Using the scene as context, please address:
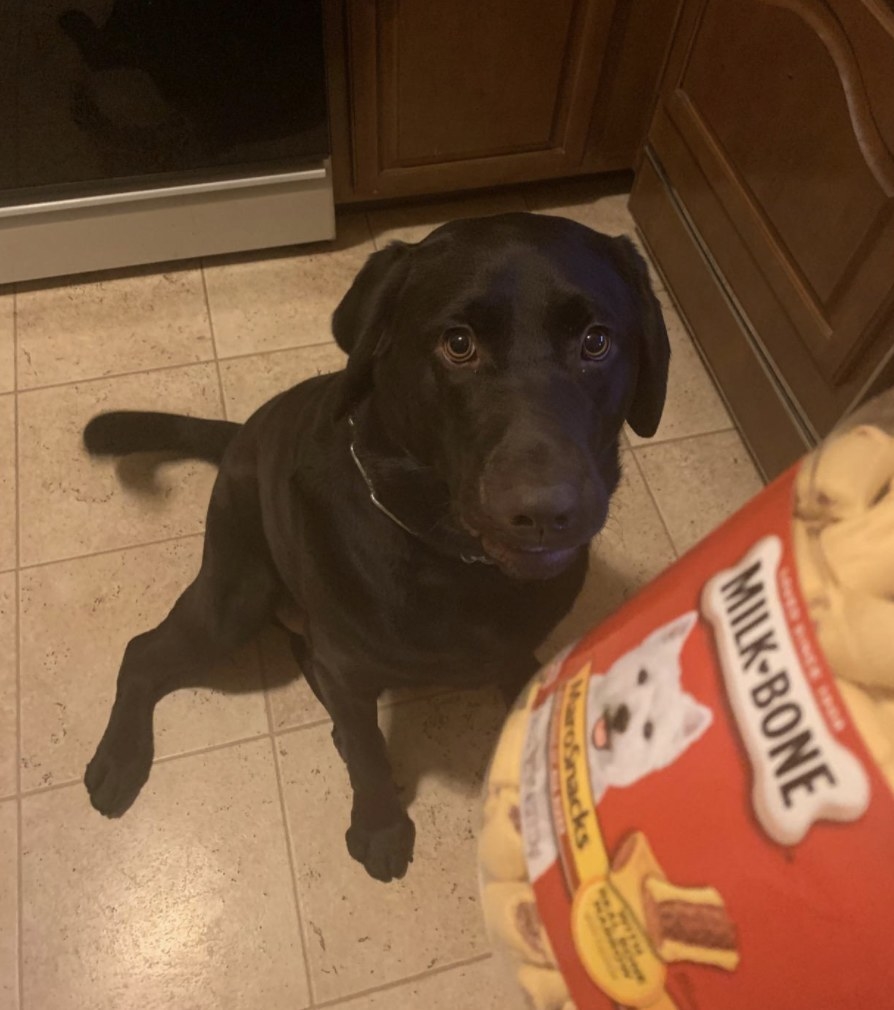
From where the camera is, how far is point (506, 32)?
5.28 feet

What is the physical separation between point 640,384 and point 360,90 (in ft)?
3.31

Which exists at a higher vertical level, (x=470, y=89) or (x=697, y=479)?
(x=470, y=89)

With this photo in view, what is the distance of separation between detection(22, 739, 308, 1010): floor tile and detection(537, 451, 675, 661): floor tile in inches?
21.7

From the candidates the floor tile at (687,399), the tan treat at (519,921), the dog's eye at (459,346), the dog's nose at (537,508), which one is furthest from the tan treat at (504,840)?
the floor tile at (687,399)

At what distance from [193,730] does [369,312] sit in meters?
0.80

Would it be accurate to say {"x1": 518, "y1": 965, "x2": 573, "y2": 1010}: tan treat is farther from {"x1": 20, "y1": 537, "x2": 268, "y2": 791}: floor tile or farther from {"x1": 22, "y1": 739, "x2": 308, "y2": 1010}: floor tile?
{"x1": 20, "y1": 537, "x2": 268, "y2": 791}: floor tile

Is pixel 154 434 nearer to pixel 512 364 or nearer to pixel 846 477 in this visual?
pixel 512 364

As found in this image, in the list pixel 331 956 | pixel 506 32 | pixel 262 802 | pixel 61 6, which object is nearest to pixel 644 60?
pixel 506 32

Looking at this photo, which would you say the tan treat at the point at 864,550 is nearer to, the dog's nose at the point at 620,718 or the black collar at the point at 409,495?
the dog's nose at the point at 620,718

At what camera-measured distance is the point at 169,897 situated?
1254 millimetres

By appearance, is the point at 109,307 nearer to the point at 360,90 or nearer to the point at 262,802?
the point at 360,90

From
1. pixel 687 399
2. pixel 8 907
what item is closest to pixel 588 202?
pixel 687 399

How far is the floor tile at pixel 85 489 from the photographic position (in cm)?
154

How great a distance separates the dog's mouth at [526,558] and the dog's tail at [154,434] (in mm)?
721
